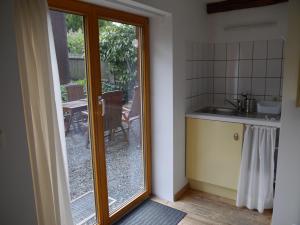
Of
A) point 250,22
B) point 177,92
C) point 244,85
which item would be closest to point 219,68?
point 244,85

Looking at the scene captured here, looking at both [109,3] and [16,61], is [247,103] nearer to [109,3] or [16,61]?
[109,3]

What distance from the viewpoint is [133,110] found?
2.50m

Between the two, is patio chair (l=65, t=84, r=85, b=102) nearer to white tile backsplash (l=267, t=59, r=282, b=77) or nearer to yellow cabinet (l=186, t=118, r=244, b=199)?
yellow cabinet (l=186, t=118, r=244, b=199)

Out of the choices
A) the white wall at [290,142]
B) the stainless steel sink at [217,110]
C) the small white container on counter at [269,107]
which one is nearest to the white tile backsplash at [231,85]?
the stainless steel sink at [217,110]

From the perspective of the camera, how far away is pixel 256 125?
2373 mm

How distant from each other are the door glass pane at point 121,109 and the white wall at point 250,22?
44.5 inches

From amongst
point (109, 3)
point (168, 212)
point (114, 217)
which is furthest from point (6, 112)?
point (168, 212)

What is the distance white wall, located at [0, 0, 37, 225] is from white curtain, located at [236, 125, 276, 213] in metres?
1.92

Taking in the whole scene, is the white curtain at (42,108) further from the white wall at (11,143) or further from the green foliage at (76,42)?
the green foliage at (76,42)

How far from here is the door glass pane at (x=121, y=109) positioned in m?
2.19

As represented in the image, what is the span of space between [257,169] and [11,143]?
6.95ft

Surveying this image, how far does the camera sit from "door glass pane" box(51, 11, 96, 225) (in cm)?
180

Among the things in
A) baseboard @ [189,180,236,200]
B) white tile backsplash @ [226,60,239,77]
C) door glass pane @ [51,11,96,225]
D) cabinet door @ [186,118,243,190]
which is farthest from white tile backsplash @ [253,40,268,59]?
door glass pane @ [51,11,96,225]

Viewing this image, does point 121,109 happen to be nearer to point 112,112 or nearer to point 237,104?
point 112,112
